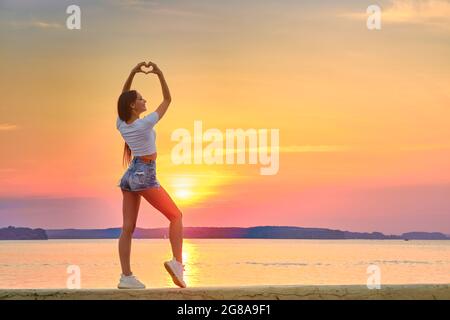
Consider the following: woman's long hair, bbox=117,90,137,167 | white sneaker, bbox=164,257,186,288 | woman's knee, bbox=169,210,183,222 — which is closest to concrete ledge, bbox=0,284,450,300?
white sneaker, bbox=164,257,186,288

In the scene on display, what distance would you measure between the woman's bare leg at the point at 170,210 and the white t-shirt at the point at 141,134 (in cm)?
38

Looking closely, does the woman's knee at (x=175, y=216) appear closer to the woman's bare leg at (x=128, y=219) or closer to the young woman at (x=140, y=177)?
the young woman at (x=140, y=177)

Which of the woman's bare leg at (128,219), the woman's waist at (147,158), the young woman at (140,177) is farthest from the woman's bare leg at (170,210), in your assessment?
the woman's waist at (147,158)

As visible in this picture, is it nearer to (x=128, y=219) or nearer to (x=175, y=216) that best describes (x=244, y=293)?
(x=175, y=216)

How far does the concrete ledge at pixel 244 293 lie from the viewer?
299 inches

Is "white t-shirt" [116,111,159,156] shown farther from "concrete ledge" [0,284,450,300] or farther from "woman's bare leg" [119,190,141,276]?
"concrete ledge" [0,284,450,300]

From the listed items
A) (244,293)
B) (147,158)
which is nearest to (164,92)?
(147,158)

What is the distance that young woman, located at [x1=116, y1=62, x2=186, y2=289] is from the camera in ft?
26.1

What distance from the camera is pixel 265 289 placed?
7.71 m

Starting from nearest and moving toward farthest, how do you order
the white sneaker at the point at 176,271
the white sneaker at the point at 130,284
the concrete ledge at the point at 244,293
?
1. the concrete ledge at the point at 244,293
2. the white sneaker at the point at 130,284
3. the white sneaker at the point at 176,271

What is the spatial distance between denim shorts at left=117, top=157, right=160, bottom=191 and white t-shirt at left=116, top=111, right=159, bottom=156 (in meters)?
0.11
